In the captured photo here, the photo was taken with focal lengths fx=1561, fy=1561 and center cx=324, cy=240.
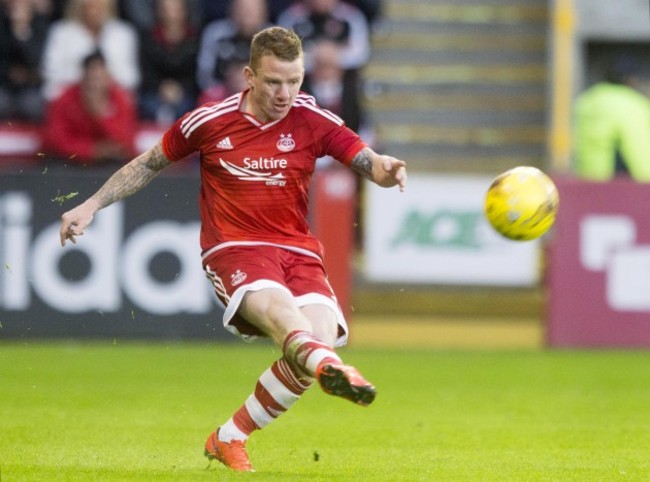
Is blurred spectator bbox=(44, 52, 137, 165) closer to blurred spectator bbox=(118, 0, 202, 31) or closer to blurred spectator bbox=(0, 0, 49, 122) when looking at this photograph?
blurred spectator bbox=(0, 0, 49, 122)

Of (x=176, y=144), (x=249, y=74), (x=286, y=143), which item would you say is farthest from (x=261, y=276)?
(x=249, y=74)

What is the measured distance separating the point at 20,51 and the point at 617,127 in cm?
632

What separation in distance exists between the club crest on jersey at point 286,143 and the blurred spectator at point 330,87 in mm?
7929

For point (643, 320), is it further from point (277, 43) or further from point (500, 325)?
point (277, 43)

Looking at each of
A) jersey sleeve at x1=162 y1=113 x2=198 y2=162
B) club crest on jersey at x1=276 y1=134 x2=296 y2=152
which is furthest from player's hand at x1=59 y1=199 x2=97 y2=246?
club crest on jersey at x1=276 y1=134 x2=296 y2=152

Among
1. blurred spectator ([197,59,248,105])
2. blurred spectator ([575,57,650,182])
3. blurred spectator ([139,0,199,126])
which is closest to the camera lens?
blurred spectator ([197,59,248,105])

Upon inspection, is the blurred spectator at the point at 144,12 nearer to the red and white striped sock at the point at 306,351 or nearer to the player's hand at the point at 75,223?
the player's hand at the point at 75,223

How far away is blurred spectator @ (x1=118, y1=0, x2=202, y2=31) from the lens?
16562mm

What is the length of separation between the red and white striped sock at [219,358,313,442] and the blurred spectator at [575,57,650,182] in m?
9.18

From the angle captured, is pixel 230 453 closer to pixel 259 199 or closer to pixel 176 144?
pixel 259 199

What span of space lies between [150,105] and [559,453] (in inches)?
337

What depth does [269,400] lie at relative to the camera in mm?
7699

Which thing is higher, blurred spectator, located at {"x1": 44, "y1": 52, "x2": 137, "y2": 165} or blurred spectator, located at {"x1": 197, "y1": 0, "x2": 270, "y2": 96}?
blurred spectator, located at {"x1": 197, "y1": 0, "x2": 270, "y2": 96}

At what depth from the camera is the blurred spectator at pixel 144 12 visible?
16.6 m
